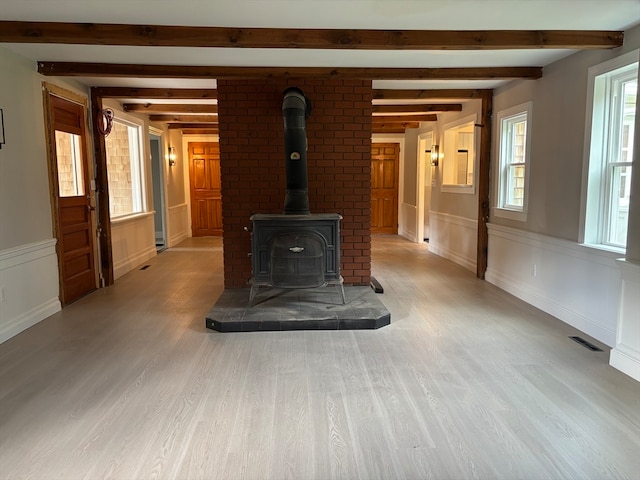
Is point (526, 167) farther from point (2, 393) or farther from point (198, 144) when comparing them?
point (198, 144)

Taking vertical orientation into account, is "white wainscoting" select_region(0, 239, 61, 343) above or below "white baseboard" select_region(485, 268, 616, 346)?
above

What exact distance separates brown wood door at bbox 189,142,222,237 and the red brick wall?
17.3 feet

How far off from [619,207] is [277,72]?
3263mm

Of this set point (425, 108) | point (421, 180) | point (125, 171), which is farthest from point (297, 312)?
point (421, 180)

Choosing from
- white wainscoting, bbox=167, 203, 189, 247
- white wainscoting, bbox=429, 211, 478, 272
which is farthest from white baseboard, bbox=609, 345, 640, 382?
white wainscoting, bbox=167, 203, 189, 247

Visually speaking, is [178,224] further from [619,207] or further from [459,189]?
[619,207]

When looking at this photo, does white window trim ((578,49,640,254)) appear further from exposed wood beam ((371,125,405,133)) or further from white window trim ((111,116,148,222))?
white window trim ((111,116,148,222))

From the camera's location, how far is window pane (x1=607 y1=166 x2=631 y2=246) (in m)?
3.62

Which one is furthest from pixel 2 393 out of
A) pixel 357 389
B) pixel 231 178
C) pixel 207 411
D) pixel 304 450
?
pixel 231 178

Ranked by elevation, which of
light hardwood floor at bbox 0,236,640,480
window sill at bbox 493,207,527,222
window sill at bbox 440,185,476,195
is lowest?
light hardwood floor at bbox 0,236,640,480

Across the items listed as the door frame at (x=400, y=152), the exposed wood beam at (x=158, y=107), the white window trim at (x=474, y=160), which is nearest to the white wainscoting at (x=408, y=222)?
the door frame at (x=400, y=152)

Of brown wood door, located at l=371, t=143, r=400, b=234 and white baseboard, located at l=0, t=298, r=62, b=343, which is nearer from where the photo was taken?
white baseboard, located at l=0, t=298, r=62, b=343

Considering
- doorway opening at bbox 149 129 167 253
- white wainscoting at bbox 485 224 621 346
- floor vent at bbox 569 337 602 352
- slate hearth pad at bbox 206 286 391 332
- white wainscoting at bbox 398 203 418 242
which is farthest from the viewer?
white wainscoting at bbox 398 203 418 242

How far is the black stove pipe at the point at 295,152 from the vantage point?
14.3 ft
